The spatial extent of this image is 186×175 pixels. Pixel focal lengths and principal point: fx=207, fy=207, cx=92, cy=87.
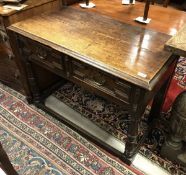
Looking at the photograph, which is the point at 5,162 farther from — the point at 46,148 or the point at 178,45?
the point at 178,45

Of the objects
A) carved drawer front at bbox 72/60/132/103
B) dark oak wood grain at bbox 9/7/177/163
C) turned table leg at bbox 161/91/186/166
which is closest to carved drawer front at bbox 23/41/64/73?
dark oak wood grain at bbox 9/7/177/163

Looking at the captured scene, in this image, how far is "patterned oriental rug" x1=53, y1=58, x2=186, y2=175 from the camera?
1401 millimetres

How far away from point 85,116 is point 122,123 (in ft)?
0.98

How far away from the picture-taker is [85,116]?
1.67 meters

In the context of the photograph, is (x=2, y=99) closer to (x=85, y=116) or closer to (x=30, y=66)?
(x=30, y=66)

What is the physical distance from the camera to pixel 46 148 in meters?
1.45

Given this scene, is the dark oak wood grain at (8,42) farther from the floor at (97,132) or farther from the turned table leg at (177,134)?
the turned table leg at (177,134)

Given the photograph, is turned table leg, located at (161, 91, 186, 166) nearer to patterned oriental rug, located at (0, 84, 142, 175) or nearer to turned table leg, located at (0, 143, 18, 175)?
patterned oriental rug, located at (0, 84, 142, 175)

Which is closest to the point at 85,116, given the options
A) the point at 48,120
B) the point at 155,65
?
the point at 48,120

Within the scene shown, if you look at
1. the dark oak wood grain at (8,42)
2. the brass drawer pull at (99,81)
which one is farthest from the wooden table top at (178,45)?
the dark oak wood grain at (8,42)

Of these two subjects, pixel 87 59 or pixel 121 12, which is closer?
pixel 87 59

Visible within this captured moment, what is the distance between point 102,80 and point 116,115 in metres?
0.67

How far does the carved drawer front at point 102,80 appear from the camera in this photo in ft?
3.32

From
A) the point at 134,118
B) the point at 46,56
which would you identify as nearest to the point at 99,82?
the point at 134,118
